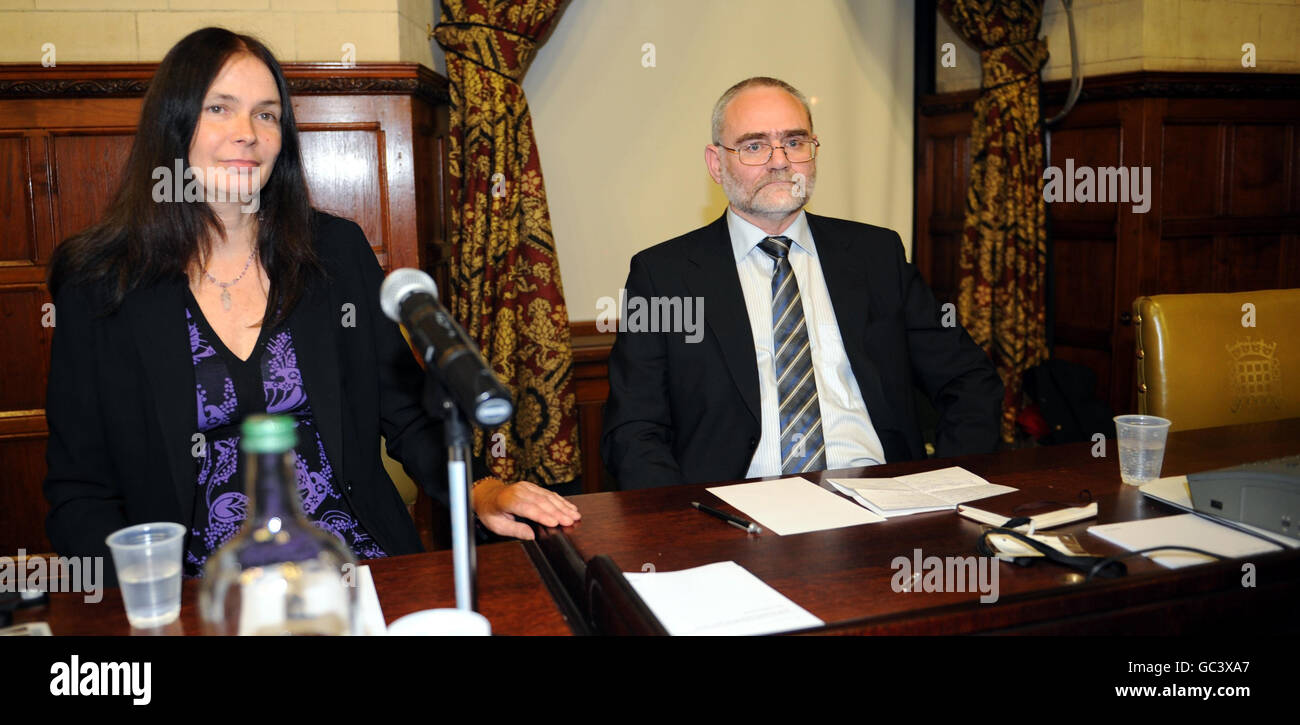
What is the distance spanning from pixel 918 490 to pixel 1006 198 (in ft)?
9.05

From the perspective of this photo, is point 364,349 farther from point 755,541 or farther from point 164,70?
point 755,541

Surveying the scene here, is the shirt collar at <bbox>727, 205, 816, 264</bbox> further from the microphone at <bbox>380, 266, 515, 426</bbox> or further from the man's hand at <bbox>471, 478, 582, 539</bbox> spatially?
the microphone at <bbox>380, 266, 515, 426</bbox>

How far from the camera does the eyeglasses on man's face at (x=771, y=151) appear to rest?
2.32 meters

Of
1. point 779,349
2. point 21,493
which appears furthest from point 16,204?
point 779,349

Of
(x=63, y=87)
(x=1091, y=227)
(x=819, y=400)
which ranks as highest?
(x=63, y=87)

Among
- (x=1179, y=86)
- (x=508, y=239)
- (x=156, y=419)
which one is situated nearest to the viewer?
(x=156, y=419)

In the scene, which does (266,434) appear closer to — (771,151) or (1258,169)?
(771,151)

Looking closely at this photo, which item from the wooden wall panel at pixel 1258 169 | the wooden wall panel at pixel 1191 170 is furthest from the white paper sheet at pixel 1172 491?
the wooden wall panel at pixel 1258 169

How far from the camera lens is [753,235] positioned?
2314mm

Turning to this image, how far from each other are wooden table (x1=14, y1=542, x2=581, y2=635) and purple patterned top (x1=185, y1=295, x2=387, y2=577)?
440mm

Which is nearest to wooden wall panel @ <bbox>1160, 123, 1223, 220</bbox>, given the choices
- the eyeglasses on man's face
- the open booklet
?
the eyeglasses on man's face

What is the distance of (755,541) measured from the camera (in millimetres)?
1361

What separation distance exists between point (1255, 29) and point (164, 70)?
4.15m
